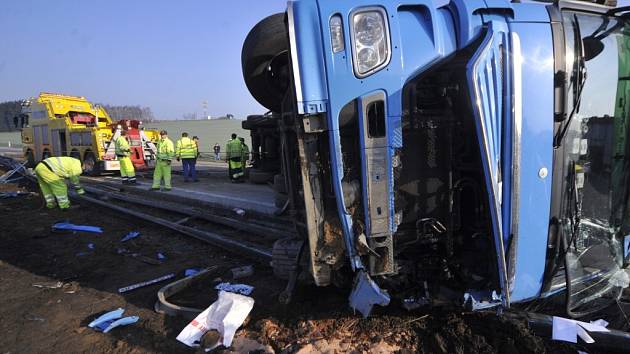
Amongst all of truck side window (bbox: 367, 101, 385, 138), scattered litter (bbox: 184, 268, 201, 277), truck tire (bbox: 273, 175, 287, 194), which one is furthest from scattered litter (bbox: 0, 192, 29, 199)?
truck side window (bbox: 367, 101, 385, 138)

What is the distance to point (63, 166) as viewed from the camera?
8.55 metres

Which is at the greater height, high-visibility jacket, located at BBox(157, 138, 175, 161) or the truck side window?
the truck side window

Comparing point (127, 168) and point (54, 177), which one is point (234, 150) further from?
point (54, 177)

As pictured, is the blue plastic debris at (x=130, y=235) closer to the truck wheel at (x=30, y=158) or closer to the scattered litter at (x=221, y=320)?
the scattered litter at (x=221, y=320)

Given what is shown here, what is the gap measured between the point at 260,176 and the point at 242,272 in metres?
6.50

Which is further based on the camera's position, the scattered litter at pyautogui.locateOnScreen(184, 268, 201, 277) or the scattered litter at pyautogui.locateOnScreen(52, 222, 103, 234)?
the scattered litter at pyautogui.locateOnScreen(52, 222, 103, 234)

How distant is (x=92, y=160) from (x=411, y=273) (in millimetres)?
15056

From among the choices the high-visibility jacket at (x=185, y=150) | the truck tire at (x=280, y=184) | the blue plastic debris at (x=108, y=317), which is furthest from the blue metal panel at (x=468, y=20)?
the high-visibility jacket at (x=185, y=150)

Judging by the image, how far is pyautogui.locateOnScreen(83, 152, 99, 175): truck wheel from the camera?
14.5m

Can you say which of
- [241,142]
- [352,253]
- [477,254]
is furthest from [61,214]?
[477,254]

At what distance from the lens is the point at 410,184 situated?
8.79 feet

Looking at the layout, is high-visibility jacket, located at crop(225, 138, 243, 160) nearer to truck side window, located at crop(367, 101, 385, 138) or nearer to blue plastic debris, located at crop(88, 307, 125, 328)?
blue plastic debris, located at crop(88, 307, 125, 328)

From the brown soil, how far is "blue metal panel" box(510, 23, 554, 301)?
64 centimetres

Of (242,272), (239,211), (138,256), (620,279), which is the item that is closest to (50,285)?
(138,256)
